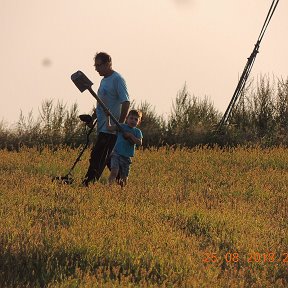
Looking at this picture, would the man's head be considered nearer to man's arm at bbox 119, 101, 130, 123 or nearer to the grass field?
man's arm at bbox 119, 101, 130, 123

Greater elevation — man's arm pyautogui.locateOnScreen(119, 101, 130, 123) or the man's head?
the man's head

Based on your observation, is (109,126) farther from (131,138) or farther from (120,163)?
(120,163)

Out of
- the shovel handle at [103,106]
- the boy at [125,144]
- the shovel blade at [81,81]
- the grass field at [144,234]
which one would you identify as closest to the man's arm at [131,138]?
the boy at [125,144]

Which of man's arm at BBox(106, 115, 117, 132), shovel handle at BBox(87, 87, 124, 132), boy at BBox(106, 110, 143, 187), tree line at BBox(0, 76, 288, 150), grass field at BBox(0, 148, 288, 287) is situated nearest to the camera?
grass field at BBox(0, 148, 288, 287)

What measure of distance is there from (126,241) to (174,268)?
33.0 inches

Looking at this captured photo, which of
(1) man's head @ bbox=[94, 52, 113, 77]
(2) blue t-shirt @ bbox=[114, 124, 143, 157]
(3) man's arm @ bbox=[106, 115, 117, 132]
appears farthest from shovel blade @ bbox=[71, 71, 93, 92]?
(2) blue t-shirt @ bbox=[114, 124, 143, 157]

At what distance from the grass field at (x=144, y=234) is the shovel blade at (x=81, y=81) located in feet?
4.98

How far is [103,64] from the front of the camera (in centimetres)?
1077

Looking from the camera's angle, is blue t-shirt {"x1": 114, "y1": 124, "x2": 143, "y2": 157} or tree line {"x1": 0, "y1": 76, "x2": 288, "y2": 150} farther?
tree line {"x1": 0, "y1": 76, "x2": 288, "y2": 150}

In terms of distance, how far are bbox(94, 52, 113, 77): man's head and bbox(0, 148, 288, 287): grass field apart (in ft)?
5.75

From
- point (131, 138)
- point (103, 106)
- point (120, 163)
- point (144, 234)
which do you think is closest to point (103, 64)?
point (103, 106)

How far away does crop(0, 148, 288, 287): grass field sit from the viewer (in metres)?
6.41

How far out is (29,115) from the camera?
20125 mm

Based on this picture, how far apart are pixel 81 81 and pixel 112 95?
59 cm
